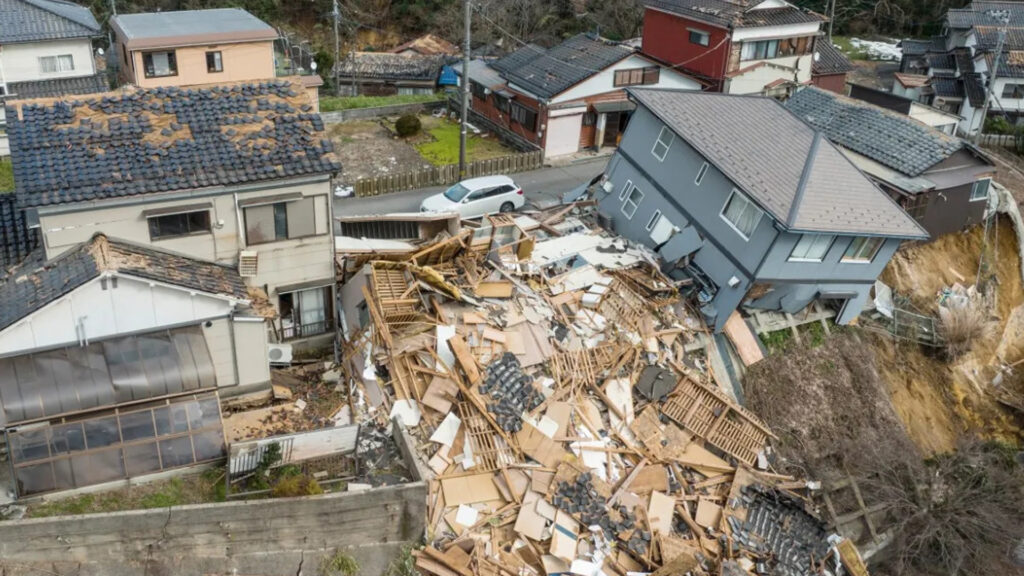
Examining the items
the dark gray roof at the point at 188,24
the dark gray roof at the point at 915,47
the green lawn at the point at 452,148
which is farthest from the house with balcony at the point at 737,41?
the dark gray roof at the point at 188,24

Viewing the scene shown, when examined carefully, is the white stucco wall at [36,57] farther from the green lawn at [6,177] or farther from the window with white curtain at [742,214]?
the window with white curtain at [742,214]

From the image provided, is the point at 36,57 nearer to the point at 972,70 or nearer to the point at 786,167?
the point at 786,167

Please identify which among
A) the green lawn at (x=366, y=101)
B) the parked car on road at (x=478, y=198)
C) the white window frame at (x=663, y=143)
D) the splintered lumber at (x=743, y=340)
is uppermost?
the white window frame at (x=663, y=143)

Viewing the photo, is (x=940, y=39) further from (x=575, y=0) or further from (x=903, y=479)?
(x=903, y=479)

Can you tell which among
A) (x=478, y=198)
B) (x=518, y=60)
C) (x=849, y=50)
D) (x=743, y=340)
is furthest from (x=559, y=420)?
(x=849, y=50)

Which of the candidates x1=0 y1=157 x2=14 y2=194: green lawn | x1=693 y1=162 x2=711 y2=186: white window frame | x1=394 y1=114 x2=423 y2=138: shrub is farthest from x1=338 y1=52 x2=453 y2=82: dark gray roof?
x1=693 y1=162 x2=711 y2=186: white window frame

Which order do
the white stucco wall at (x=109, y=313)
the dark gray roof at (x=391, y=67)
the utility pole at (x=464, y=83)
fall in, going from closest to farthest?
1. the white stucco wall at (x=109, y=313)
2. the utility pole at (x=464, y=83)
3. the dark gray roof at (x=391, y=67)
